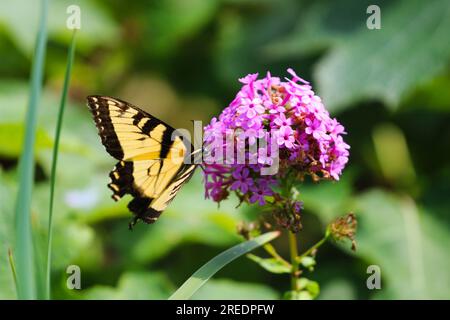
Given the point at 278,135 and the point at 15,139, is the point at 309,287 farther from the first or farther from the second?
the point at 15,139

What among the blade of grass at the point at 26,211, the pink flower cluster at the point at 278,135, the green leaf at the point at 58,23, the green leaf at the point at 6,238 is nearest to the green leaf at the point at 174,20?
the green leaf at the point at 58,23

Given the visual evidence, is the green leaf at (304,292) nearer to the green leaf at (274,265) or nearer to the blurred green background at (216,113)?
the green leaf at (274,265)

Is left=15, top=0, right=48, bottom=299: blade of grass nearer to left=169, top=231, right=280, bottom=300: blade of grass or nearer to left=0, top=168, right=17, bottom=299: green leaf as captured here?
left=169, top=231, right=280, bottom=300: blade of grass

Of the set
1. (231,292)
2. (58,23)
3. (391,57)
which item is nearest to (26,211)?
(231,292)
